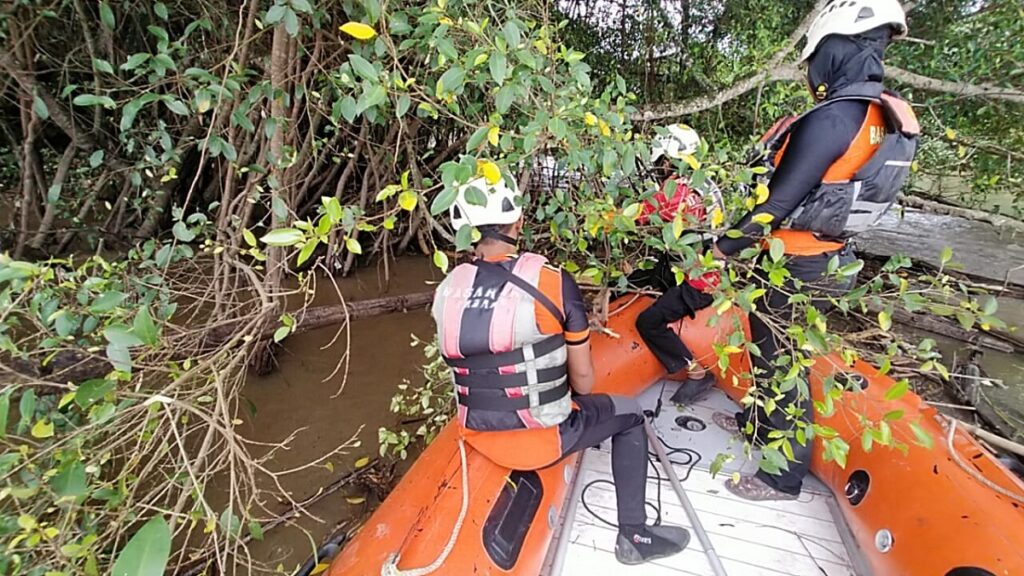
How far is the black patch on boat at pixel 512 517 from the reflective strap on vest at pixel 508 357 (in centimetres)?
44

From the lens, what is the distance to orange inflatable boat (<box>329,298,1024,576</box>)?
1340mm

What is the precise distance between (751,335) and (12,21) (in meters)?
3.84

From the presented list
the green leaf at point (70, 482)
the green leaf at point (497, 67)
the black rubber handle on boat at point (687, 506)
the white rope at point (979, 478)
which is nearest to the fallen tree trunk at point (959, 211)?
the white rope at point (979, 478)

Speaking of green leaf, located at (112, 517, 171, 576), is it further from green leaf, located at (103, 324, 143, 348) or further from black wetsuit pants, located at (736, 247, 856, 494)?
black wetsuit pants, located at (736, 247, 856, 494)

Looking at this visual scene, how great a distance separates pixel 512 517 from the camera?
5.18 ft

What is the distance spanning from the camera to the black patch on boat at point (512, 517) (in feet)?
4.84

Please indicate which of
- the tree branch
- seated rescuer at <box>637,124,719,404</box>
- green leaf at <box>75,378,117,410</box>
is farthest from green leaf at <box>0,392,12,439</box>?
the tree branch

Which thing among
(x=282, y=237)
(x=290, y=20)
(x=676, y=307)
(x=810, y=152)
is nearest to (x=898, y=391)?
(x=810, y=152)

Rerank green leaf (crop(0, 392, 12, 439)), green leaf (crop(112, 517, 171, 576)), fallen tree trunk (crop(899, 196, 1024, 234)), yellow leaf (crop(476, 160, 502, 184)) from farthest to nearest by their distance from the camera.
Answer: fallen tree trunk (crop(899, 196, 1024, 234))
yellow leaf (crop(476, 160, 502, 184))
green leaf (crop(0, 392, 12, 439))
green leaf (crop(112, 517, 171, 576))

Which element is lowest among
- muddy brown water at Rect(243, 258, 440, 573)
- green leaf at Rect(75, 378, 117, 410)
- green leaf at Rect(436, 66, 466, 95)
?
muddy brown water at Rect(243, 258, 440, 573)

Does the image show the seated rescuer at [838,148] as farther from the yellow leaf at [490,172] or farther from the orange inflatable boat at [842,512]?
the yellow leaf at [490,172]

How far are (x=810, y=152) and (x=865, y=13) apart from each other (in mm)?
457

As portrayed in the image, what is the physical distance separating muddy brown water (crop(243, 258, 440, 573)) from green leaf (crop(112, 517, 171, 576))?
175 centimetres

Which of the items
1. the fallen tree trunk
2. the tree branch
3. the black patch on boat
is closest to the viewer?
the black patch on boat
